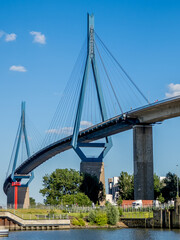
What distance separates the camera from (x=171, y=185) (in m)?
114

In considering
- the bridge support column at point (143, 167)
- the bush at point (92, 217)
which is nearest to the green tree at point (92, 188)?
the bridge support column at point (143, 167)

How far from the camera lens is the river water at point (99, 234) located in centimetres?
6012

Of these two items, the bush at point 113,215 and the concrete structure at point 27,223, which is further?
the bush at point 113,215

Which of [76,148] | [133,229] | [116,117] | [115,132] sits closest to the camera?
[133,229]

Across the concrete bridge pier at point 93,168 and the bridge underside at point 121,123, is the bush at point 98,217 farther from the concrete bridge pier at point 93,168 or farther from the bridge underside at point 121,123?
the concrete bridge pier at point 93,168

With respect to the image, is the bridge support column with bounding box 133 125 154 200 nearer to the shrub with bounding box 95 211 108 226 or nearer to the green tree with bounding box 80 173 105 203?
the shrub with bounding box 95 211 108 226

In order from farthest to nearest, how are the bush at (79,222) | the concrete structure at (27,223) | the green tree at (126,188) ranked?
the green tree at (126,188)
the bush at (79,222)
the concrete structure at (27,223)

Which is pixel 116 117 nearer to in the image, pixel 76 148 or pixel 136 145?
pixel 136 145

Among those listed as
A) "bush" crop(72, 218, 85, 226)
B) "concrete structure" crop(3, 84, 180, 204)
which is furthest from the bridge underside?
"bush" crop(72, 218, 85, 226)

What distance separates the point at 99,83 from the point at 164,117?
22.5m

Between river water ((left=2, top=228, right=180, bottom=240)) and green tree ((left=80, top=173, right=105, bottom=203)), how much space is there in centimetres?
3985

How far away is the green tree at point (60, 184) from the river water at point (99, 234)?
137 feet

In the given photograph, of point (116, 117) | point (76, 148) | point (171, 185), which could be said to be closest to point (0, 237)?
point (116, 117)

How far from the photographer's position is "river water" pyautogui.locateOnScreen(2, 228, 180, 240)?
197 feet
